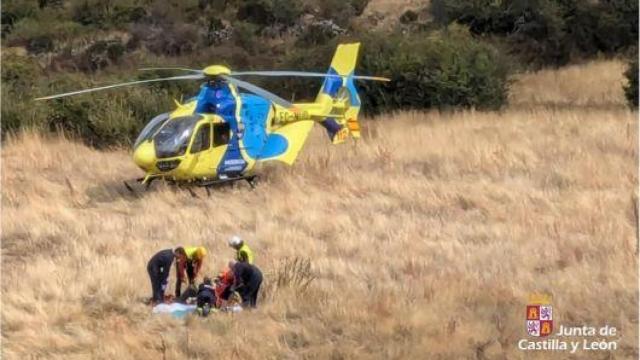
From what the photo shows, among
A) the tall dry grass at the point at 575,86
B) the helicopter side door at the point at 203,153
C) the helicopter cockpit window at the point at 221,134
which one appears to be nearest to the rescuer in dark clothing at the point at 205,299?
A: the helicopter side door at the point at 203,153

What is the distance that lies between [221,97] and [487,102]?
12.4m

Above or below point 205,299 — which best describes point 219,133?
below

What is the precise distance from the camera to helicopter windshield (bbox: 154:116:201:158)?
13672 mm

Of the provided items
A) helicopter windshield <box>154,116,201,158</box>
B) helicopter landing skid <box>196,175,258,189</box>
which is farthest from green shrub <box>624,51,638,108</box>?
helicopter windshield <box>154,116,201,158</box>

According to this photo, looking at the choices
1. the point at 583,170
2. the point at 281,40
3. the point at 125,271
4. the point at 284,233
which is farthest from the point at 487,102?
the point at 281,40

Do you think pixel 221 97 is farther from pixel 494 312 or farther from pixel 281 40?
pixel 281 40

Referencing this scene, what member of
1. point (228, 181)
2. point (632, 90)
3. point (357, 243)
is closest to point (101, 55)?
point (632, 90)

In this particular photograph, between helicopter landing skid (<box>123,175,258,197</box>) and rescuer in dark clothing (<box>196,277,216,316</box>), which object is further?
helicopter landing skid (<box>123,175,258,197</box>)

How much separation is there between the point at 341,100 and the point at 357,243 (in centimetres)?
729

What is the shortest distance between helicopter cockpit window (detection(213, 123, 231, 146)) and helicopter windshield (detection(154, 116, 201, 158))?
469 mm

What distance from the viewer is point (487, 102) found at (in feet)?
82.7

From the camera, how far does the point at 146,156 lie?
13.6 metres

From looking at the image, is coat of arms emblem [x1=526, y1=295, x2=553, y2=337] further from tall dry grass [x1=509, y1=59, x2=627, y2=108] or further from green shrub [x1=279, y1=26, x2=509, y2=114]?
tall dry grass [x1=509, y1=59, x2=627, y2=108]

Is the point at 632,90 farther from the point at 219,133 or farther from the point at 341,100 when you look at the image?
the point at 219,133
